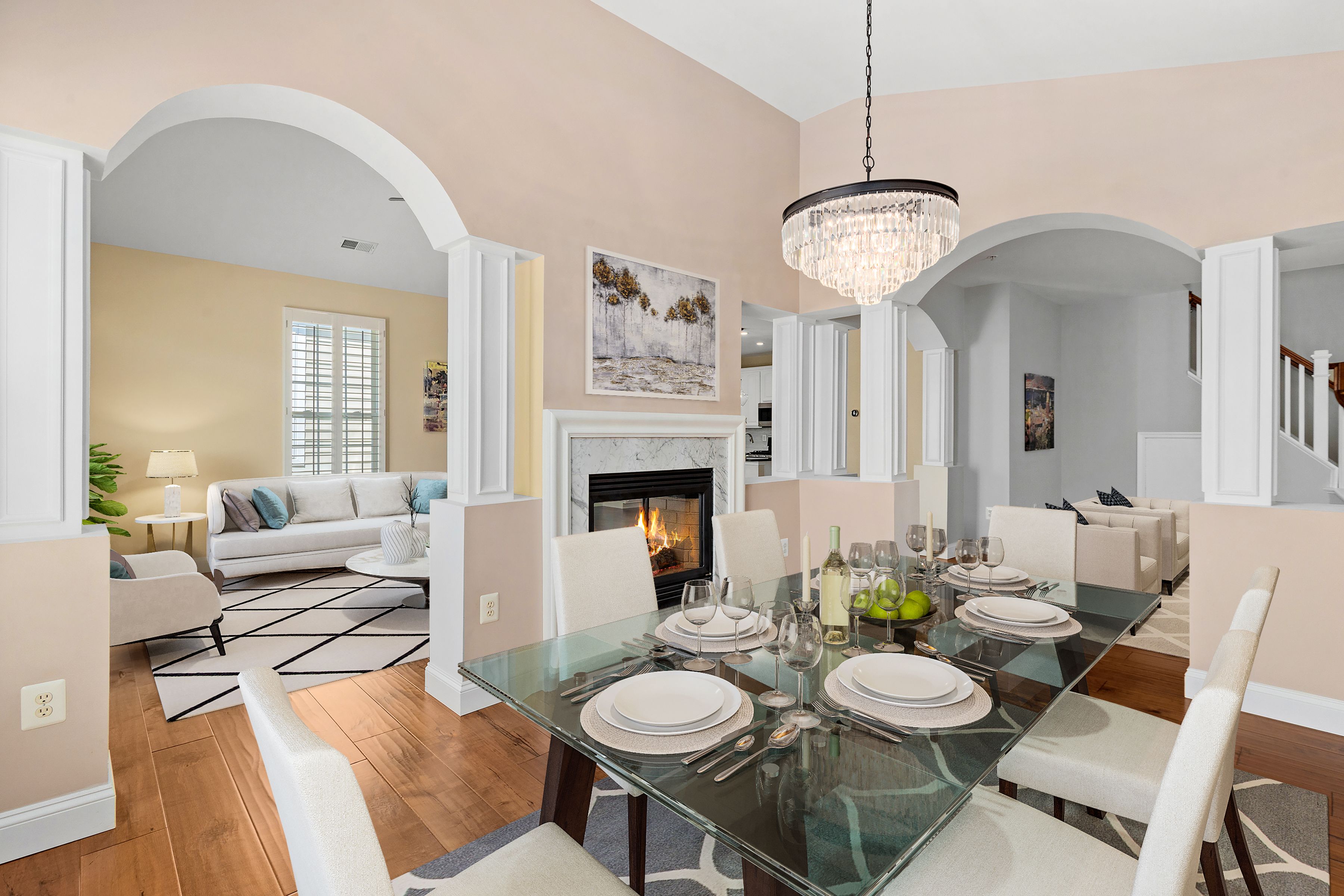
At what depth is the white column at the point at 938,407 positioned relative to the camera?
6.44m

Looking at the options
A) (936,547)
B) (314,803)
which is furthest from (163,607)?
(936,547)

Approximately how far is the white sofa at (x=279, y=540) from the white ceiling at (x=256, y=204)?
80.9 inches

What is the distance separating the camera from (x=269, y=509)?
529cm

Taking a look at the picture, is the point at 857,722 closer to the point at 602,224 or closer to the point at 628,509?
the point at 628,509

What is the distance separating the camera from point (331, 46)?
2283 mm

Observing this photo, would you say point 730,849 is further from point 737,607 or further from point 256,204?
point 256,204

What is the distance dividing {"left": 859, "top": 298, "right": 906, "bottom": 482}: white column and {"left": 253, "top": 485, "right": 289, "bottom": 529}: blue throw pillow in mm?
4701

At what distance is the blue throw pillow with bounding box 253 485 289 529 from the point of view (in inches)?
208

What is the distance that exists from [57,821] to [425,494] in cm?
445

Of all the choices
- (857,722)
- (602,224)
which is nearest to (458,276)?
(602,224)

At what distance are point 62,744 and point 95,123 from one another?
1796 millimetres

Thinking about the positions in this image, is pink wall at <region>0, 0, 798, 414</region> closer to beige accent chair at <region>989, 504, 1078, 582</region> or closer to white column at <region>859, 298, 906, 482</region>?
white column at <region>859, 298, 906, 482</region>

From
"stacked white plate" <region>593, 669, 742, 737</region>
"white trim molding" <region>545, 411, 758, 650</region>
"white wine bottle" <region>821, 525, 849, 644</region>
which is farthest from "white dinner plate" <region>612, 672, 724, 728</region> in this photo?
"white trim molding" <region>545, 411, 758, 650</region>


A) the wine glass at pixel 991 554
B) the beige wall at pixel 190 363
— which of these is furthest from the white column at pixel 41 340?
the beige wall at pixel 190 363
